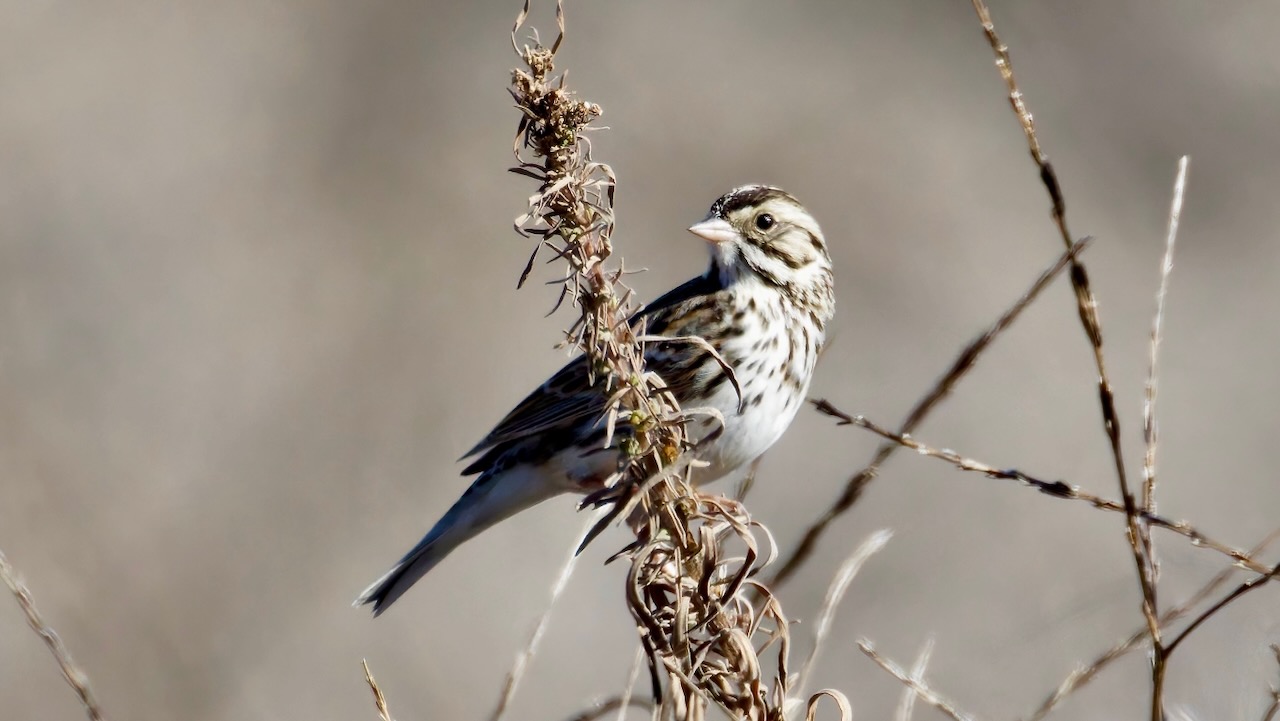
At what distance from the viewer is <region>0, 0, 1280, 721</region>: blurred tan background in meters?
7.13

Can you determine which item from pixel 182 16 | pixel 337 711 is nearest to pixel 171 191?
pixel 182 16

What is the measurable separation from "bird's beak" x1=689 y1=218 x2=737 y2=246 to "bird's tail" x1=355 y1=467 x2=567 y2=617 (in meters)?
0.89

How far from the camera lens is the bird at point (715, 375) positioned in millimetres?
3977

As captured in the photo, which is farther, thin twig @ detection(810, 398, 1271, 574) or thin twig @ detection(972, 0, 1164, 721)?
thin twig @ detection(810, 398, 1271, 574)

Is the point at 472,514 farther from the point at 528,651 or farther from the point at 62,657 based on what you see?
the point at 62,657

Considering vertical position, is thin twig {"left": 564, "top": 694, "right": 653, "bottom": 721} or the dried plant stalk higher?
the dried plant stalk

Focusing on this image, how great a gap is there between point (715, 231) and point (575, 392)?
23.8 inches

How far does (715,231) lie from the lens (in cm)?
405

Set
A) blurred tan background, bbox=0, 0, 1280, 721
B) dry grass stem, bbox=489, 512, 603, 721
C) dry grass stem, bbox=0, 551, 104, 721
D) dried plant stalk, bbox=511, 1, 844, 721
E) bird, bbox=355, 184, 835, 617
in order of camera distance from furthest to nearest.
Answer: blurred tan background, bbox=0, 0, 1280, 721, bird, bbox=355, 184, 835, 617, dry grass stem, bbox=489, 512, 603, 721, dry grass stem, bbox=0, 551, 104, 721, dried plant stalk, bbox=511, 1, 844, 721

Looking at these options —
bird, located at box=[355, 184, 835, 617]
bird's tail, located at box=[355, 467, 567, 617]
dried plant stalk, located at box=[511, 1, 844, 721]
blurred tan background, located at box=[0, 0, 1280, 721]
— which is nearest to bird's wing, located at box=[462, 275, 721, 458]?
bird, located at box=[355, 184, 835, 617]

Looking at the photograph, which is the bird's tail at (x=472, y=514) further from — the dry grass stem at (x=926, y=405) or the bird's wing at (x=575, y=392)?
the dry grass stem at (x=926, y=405)

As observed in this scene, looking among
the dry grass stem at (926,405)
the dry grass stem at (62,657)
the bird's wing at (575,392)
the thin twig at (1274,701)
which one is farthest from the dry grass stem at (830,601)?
the bird's wing at (575,392)

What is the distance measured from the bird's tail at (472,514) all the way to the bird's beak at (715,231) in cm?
89

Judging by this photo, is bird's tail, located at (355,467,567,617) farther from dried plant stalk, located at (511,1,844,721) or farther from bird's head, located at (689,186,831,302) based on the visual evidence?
dried plant stalk, located at (511,1,844,721)
